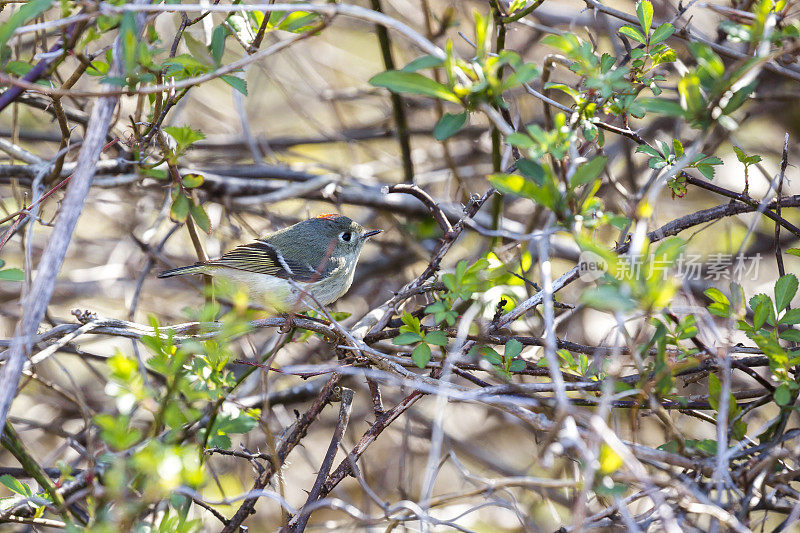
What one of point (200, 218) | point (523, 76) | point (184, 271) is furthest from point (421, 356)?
point (184, 271)

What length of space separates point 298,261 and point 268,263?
0.17 m

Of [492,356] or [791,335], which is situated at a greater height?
[791,335]

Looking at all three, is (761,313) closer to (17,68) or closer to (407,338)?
Answer: (407,338)

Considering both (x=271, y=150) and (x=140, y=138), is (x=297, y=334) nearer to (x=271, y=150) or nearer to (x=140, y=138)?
(x=140, y=138)

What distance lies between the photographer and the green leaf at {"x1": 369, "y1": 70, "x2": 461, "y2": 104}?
4.82 ft

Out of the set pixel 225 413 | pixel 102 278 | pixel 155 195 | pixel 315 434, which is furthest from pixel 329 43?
pixel 225 413

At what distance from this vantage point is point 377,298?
158 inches

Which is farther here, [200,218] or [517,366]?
[200,218]

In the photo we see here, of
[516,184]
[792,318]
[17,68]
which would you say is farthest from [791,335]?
[17,68]

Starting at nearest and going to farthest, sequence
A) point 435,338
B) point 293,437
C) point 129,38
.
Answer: point 129,38, point 435,338, point 293,437

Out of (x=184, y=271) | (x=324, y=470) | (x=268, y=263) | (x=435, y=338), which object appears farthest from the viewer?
(x=268, y=263)

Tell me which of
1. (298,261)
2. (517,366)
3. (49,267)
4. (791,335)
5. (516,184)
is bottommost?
(298,261)

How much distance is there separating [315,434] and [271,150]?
171 centimetres

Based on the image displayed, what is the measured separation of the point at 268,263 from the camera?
3.54 m
